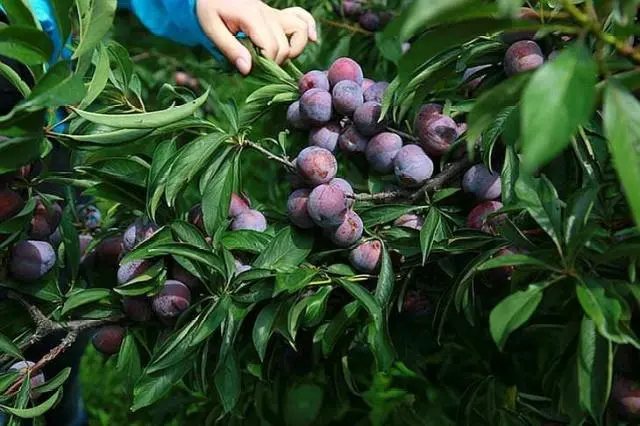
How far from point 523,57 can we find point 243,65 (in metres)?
0.39

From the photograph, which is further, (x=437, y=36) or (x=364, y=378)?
(x=364, y=378)

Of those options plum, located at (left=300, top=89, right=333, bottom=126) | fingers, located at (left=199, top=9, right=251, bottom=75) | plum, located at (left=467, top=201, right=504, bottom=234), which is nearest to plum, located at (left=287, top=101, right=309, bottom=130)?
plum, located at (left=300, top=89, right=333, bottom=126)

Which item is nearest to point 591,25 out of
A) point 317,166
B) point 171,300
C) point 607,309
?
point 607,309

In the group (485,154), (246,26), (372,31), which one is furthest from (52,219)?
(372,31)

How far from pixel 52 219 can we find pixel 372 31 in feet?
2.79

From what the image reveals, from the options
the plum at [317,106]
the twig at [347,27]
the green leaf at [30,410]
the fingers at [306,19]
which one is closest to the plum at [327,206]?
the plum at [317,106]

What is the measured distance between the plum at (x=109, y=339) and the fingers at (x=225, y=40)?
36 centimetres

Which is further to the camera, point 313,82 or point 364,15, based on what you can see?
point 364,15

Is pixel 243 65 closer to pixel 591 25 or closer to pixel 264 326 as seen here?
pixel 264 326

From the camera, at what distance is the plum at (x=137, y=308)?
98cm

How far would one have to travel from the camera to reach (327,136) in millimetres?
1021

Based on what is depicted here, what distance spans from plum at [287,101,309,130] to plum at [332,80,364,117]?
0.15ft

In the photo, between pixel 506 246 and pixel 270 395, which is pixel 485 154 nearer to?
pixel 506 246

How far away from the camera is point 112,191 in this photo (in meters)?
0.99
